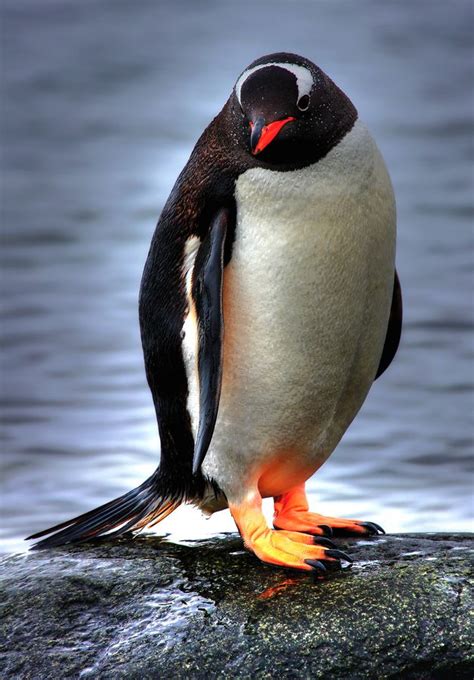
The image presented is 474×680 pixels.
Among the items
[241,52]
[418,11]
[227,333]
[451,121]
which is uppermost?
[418,11]

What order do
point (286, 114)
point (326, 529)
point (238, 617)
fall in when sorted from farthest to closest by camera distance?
point (326, 529) < point (286, 114) < point (238, 617)

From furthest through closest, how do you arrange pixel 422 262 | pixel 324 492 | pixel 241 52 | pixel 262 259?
pixel 241 52
pixel 422 262
pixel 324 492
pixel 262 259

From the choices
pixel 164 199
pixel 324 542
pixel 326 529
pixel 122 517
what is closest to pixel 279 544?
pixel 324 542

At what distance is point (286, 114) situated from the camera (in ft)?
11.4

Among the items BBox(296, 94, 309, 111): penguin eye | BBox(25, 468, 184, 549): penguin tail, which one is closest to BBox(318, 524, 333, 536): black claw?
BBox(25, 468, 184, 549): penguin tail

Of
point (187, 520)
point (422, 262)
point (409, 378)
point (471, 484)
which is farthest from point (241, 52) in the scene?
point (187, 520)

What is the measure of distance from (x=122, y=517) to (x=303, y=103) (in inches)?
48.8

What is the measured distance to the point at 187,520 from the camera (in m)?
4.64

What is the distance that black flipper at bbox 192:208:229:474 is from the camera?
3.57 meters

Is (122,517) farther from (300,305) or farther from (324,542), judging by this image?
(300,305)

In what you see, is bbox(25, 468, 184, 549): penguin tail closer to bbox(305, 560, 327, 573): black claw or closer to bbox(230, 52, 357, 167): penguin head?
bbox(305, 560, 327, 573): black claw

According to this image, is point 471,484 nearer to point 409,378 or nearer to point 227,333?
point 409,378

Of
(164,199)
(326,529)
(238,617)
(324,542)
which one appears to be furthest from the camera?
(164,199)

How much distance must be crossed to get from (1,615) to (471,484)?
291cm
